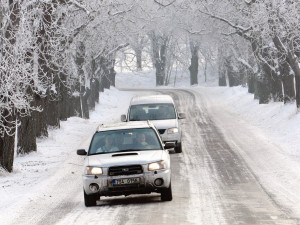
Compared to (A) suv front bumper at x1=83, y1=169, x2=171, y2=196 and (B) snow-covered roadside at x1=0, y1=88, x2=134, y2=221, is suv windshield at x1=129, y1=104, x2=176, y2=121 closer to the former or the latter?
(B) snow-covered roadside at x1=0, y1=88, x2=134, y2=221

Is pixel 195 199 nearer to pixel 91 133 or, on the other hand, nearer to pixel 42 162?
pixel 42 162

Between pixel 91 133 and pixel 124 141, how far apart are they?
60.2 feet

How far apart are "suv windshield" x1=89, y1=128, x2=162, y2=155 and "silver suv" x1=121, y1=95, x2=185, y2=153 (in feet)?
25.0

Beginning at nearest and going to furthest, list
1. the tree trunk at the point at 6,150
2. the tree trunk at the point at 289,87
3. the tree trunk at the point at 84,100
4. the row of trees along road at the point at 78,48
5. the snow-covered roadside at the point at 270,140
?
the snow-covered roadside at the point at 270,140
the row of trees along road at the point at 78,48
the tree trunk at the point at 6,150
the tree trunk at the point at 289,87
the tree trunk at the point at 84,100

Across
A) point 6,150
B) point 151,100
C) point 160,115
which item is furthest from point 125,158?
point 151,100

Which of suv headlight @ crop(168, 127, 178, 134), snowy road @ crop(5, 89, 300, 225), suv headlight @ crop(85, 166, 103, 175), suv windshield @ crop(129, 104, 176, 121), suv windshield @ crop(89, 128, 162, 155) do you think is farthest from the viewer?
suv windshield @ crop(129, 104, 176, 121)

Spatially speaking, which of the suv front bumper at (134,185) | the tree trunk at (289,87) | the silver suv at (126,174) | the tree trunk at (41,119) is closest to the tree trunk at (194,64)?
the tree trunk at (289,87)

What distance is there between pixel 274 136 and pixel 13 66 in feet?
43.3

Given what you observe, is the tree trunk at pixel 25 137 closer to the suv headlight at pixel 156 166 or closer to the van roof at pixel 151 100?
the van roof at pixel 151 100

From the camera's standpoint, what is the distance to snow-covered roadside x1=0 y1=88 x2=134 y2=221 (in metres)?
16.1

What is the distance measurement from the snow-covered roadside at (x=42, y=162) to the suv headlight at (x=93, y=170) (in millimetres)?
1543

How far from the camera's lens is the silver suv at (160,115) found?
22703 millimetres

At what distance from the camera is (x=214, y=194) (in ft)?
48.9

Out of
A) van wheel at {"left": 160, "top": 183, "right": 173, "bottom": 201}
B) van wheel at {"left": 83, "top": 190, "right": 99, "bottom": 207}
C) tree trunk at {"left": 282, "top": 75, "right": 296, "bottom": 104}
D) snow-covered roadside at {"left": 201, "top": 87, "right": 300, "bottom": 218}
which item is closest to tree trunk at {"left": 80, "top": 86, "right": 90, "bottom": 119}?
snow-covered roadside at {"left": 201, "top": 87, "right": 300, "bottom": 218}
